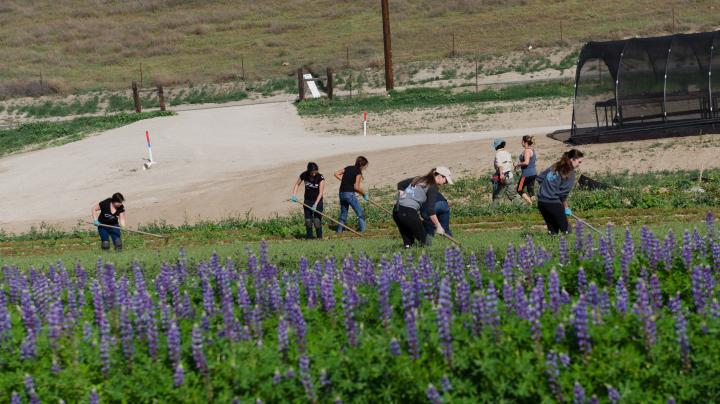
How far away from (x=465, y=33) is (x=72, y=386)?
65.9m

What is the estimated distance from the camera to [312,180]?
19766mm

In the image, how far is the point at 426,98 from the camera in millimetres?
46250

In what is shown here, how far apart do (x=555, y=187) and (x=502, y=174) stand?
6940 mm

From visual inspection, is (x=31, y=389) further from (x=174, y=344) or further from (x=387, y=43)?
(x=387, y=43)

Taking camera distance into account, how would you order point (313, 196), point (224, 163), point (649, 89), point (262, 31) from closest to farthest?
point (313, 196) → point (649, 89) → point (224, 163) → point (262, 31)

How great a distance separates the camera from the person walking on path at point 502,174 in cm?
2175

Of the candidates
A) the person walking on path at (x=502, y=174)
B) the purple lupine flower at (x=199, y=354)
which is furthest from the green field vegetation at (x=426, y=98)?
the purple lupine flower at (x=199, y=354)

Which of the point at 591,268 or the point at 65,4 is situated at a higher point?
the point at 65,4

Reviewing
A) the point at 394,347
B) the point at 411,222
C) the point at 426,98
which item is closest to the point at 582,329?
the point at 394,347

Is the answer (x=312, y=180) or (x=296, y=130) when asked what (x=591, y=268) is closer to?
(x=312, y=180)

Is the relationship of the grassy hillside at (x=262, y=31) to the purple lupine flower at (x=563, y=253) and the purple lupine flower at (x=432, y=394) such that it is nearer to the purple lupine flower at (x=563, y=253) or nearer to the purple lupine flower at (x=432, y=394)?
the purple lupine flower at (x=563, y=253)

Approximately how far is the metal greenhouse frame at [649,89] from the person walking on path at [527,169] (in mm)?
8036

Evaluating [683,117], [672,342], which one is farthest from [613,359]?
[683,117]

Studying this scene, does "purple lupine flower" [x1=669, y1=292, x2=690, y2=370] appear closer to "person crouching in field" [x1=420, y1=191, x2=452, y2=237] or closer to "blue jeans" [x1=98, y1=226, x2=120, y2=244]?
"person crouching in field" [x1=420, y1=191, x2=452, y2=237]
